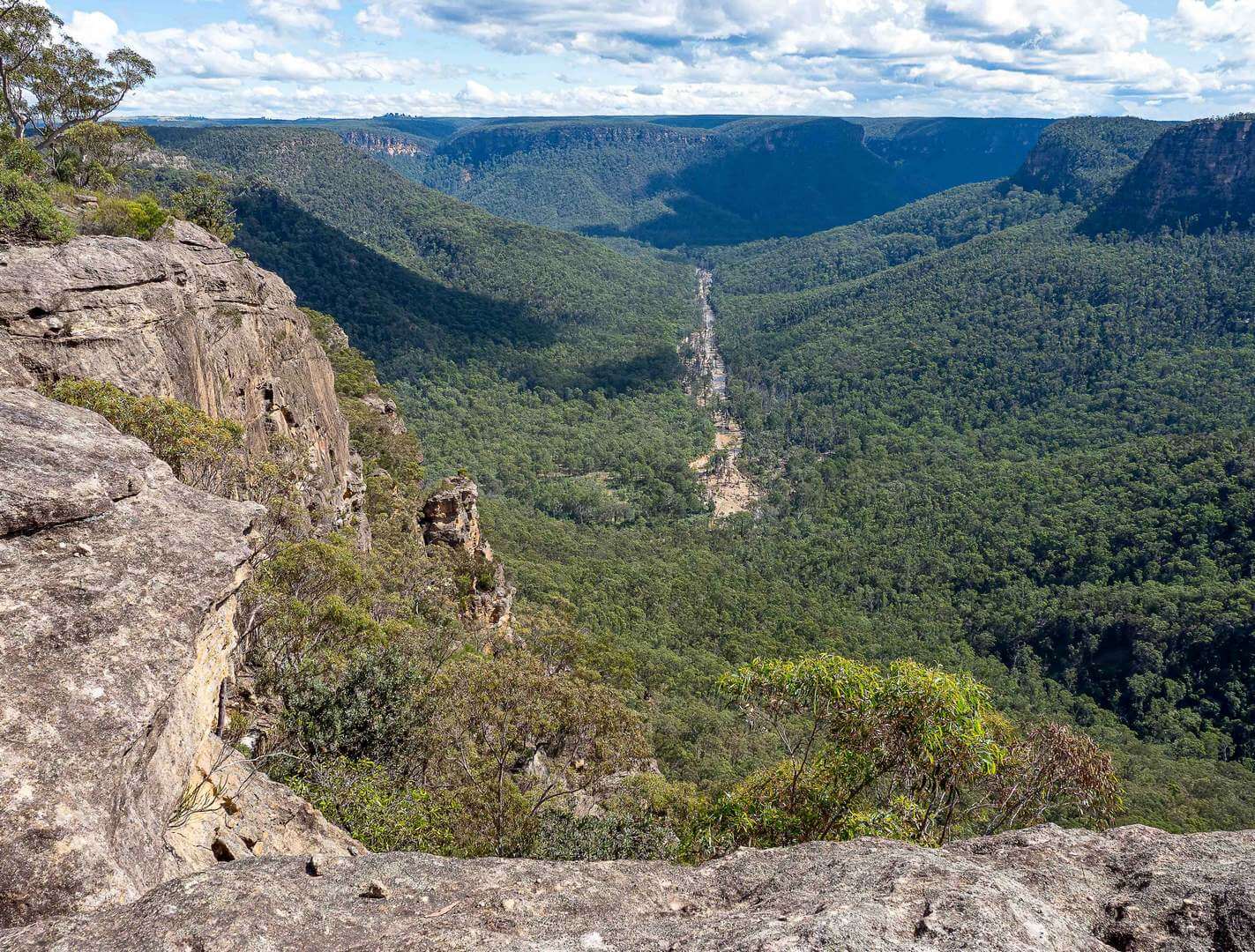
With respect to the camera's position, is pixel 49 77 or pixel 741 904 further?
pixel 49 77

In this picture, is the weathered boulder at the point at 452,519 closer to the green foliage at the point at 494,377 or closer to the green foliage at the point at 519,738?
the green foliage at the point at 519,738

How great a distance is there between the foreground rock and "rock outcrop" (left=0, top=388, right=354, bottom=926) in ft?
2.75

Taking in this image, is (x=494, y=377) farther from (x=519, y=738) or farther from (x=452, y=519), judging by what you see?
(x=519, y=738)

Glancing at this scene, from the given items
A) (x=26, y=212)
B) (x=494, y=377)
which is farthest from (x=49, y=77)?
(x=494, y=377)

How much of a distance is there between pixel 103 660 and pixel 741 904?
834 centimetres

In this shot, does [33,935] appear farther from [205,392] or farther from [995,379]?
[995,379]

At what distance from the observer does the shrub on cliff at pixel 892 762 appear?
1284cm

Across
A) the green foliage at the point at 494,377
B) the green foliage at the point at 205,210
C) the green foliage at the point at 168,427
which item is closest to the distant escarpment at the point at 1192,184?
the green foliage at the point at 494,377

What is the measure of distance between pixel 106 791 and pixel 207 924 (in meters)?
2.06

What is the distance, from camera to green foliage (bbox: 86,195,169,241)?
30406 mm

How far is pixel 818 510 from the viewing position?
118 m

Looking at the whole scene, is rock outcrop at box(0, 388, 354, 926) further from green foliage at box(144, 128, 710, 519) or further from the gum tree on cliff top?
green foliage at box(144, 128, 710, 519)

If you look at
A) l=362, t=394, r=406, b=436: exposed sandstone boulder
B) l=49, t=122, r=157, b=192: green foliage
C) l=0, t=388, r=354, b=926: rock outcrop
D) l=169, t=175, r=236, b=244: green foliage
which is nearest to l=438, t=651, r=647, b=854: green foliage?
l=0, t=388, r=354, b=926: rock outcrop

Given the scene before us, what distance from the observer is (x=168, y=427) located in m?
19.5
